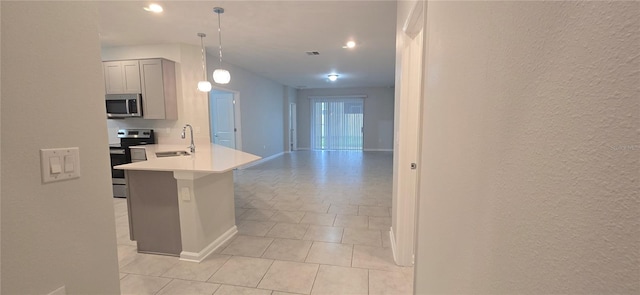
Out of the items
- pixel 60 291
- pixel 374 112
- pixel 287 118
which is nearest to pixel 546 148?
pixel 60 291

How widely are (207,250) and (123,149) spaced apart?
2.76 m

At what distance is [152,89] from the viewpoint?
14.3ft

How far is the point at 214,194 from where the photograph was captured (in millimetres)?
2713

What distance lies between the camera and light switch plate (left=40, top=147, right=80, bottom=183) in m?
0.85

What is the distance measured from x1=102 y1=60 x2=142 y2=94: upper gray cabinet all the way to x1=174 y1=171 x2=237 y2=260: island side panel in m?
2.79

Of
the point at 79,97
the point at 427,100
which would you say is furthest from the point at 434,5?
the point at 79,97

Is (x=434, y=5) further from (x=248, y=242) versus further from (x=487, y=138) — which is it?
(x=248, y=242)

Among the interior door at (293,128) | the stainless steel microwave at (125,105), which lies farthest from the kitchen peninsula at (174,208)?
the interior door at (293,128)

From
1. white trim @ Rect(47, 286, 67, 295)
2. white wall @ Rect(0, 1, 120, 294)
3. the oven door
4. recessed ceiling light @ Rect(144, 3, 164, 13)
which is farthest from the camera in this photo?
the oven door

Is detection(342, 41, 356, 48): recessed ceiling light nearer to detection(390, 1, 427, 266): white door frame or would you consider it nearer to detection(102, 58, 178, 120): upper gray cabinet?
detection(390, 1, 427, 266): white door frame

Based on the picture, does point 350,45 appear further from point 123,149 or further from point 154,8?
point 123,149

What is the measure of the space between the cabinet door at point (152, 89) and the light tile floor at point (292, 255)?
1.43 m

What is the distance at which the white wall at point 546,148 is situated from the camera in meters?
0.34

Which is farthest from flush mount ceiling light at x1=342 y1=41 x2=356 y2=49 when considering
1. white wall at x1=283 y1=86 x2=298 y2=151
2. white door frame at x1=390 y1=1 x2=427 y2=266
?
white wall at x1=283 y1=86 x2=298 y2=151
